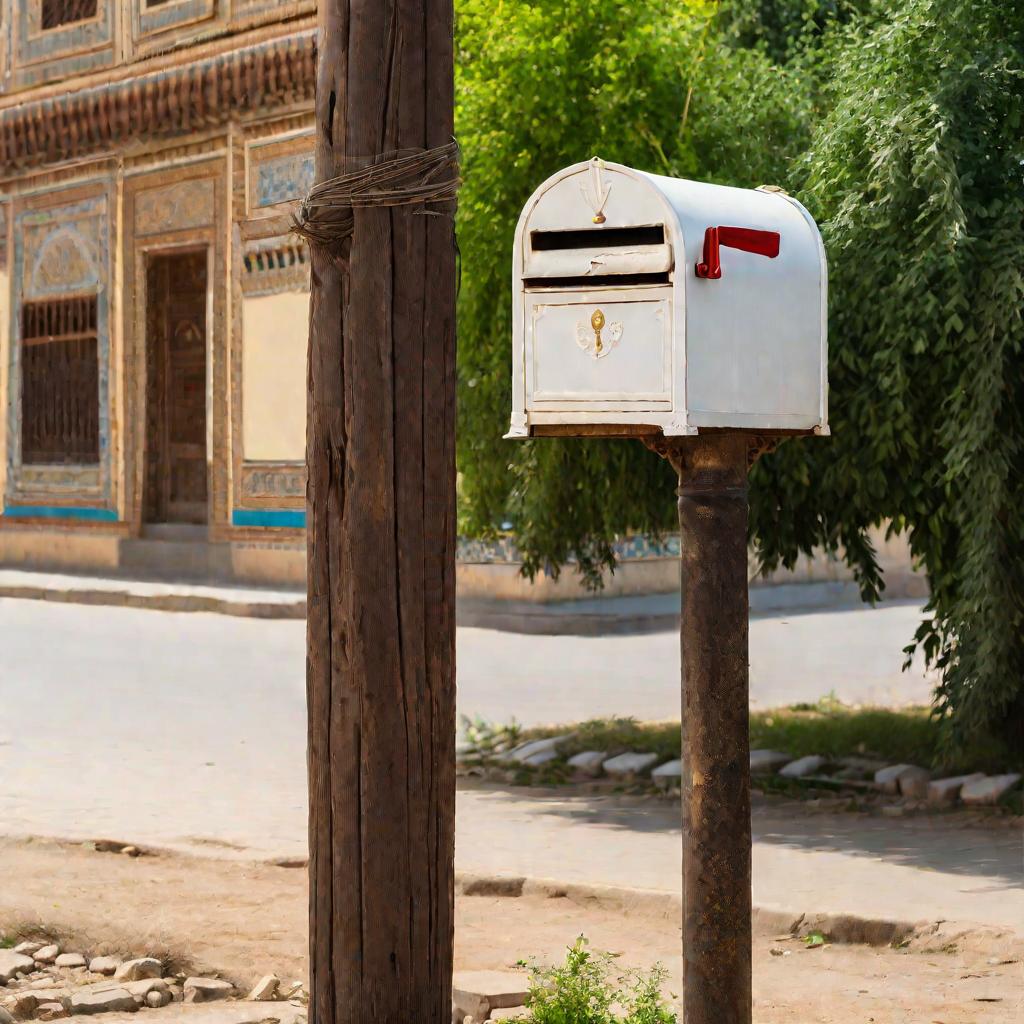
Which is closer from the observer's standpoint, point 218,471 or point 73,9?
point 218,471

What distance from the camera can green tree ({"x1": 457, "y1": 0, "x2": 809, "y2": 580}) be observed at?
851cm

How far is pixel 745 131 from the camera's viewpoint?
8.87m

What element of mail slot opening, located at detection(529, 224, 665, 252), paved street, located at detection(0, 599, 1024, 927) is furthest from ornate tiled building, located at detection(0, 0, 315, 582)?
mail slot opening, located at detection(529, 224, 665, 252)

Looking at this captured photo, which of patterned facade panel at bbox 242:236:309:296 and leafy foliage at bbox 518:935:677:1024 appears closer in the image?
leafy foliage at bbox 518:935:677:1024

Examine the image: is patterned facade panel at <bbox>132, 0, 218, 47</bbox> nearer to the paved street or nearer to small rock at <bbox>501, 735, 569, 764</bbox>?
the paved street

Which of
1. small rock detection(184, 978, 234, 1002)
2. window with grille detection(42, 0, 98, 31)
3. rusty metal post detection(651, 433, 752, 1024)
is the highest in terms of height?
window with grille detection(42, 0, 98, 31)

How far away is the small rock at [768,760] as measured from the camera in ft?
28.4

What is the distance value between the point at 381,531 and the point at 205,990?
82.6 inches

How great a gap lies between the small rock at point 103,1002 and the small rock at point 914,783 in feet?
13.1

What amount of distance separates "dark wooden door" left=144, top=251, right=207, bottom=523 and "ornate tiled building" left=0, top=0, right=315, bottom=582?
25 millimetres

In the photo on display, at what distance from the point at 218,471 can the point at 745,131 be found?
11.5m

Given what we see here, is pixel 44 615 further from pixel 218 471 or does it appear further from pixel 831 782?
pixel 831 782

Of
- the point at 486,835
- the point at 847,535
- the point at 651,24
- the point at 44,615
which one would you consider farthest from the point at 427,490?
the point at 44,615

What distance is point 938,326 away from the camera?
7422 mm
